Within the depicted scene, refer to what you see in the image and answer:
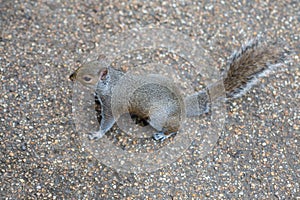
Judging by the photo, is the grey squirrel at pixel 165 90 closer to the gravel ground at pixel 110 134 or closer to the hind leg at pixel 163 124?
the hind leg at pixel 163 124

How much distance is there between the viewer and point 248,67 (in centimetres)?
241

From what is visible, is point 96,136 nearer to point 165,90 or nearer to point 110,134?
point 110,134

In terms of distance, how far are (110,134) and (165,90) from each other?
1.65 ft

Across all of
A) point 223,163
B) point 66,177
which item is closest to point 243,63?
point 223,163

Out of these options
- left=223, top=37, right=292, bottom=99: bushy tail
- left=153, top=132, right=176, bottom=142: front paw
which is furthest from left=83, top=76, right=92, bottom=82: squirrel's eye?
left=223, top=37, right=292, bottom=99: bushy tail

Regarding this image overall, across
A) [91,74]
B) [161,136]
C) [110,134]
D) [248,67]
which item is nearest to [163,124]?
[161,136]

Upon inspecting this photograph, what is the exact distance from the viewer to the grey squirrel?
7.44ft

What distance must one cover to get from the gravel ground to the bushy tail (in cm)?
26

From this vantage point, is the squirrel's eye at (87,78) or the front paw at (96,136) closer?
the squirrel's eye at (87,78)

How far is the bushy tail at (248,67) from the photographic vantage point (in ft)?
7.88

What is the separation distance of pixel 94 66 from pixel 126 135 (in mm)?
542

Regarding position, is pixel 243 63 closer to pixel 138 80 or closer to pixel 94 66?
pixel 138 80

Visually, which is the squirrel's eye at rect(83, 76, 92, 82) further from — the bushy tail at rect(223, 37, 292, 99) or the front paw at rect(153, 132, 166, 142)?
the bushy tail at rect(223, 37, 292, 99)

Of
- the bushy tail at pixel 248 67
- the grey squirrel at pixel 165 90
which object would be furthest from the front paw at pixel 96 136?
the bushy tail at pixel 248 67
